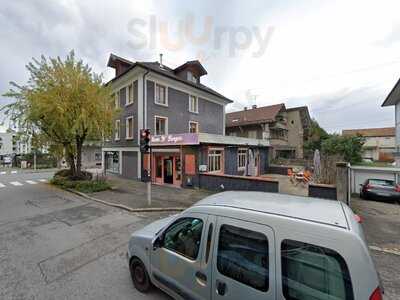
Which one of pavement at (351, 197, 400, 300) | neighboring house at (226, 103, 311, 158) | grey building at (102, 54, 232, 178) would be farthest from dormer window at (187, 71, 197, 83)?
pavement at (351, 197, 400, 300)

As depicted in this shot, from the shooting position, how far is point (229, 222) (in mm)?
2227

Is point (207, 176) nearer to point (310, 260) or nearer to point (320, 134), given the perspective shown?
point (310, 260)

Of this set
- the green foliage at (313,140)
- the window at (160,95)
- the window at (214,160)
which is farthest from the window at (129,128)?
the green foliage at (313,140)

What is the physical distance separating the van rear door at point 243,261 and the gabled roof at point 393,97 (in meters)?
19.6

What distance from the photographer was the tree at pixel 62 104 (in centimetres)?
1127

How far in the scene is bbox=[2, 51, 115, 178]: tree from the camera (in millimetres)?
11266

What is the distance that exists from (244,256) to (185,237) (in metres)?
0.87

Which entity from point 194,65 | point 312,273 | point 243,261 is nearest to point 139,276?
point 243,261

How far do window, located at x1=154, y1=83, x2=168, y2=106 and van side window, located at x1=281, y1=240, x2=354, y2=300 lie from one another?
15822 millimetres

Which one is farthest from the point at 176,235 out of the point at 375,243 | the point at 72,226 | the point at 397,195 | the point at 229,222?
the point at 397,195

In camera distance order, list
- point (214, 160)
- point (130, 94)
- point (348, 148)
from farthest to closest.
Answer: point (348, 148)
point (130, 94)
point (214, 160)

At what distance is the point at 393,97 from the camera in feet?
60.8

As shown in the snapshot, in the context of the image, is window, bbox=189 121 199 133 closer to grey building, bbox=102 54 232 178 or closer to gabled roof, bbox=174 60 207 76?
grey building, bbox=102 54 232 178

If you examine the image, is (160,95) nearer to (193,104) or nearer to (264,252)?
(193,104)
